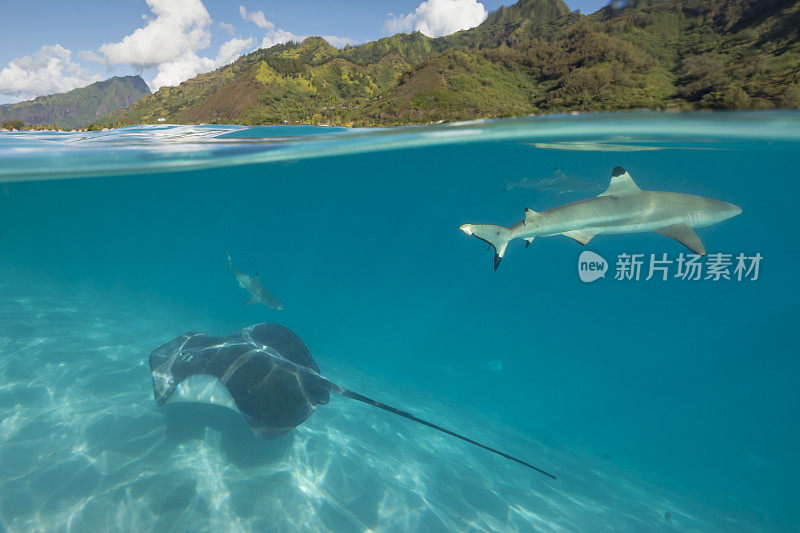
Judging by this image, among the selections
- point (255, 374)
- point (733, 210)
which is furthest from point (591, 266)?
point (255, 374)

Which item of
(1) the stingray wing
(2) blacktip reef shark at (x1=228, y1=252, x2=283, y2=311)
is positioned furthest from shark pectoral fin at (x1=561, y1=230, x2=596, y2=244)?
(2) blacktip reef shark at (x1=228, y1=252, x2=283, y2=311)

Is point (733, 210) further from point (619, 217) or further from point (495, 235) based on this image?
point (495, 235)

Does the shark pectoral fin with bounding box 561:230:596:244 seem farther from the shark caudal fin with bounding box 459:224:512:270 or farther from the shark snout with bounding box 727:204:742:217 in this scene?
the shark snout with bounding box 727:204:742:217

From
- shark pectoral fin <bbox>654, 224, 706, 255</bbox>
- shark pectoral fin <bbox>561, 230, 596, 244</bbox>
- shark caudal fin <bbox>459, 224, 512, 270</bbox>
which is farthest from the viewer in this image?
shark pectoral fin <bbox>654, 224, 706, 255</bbox>

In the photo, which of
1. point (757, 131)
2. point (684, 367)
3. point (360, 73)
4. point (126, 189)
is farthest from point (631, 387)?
point (360, 73)

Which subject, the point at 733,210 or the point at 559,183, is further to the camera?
the point at 559,183

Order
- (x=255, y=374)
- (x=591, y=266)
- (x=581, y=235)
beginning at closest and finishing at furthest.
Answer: (x=581, y=235) < (x=255, y=374) < (x=591, y=266)

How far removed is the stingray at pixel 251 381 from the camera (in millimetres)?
4895

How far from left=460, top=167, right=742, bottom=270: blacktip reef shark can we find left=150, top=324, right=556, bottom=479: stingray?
2.87 m

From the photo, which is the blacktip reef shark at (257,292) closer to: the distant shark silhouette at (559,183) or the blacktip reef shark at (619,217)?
the distant shark silhouette at (559,183)

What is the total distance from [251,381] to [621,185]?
239 inches

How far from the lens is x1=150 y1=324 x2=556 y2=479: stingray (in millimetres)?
4895

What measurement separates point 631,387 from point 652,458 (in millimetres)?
6088

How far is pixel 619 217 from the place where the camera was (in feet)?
12.5
